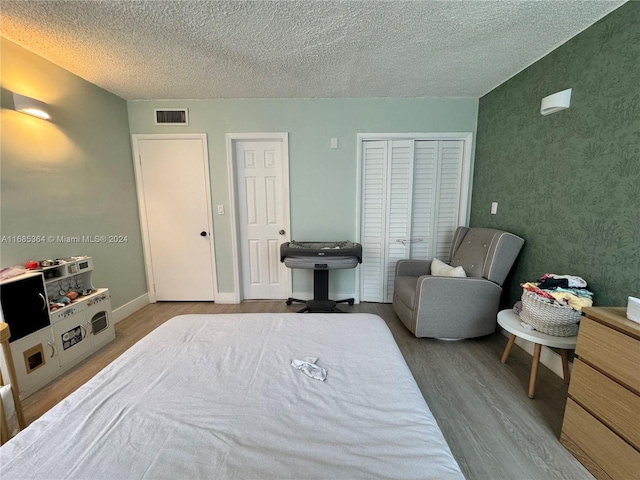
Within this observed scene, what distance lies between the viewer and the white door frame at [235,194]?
288cm

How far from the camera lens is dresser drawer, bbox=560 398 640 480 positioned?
3.47ft

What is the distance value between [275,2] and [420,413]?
2.16m

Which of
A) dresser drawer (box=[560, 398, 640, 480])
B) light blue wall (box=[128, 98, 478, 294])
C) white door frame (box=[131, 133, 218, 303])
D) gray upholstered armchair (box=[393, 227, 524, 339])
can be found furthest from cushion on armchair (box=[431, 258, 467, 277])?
white door frame (box=[131, 133, 218, 303])

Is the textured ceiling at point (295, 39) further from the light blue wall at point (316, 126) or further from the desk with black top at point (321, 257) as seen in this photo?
the desk with black top at point (321, 257)

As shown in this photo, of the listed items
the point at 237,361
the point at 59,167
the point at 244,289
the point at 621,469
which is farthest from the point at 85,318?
the point at 621,469

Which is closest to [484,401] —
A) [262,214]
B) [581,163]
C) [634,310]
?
[634,310]

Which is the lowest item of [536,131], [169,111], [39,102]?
[536,131]

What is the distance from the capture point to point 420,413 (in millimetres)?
862

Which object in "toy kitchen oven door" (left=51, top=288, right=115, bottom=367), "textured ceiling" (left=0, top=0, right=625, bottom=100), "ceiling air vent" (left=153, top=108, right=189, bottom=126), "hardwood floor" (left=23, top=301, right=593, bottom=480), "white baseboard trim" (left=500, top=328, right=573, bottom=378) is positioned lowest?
"hardwood floor" (left=23, top=301, right=593, bottom=480)

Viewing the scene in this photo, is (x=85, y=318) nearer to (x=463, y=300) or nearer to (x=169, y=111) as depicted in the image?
(x=169, y=111)

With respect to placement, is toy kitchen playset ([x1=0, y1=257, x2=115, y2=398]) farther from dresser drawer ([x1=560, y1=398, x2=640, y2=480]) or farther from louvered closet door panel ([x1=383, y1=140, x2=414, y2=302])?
dresser drawer ([x1=560, y1=398, x2=640, y2=480])

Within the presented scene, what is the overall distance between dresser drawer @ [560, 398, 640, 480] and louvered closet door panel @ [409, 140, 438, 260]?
194 cm

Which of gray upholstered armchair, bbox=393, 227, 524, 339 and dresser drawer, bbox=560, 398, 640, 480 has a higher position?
gray upholstered armchair, bbox=393, 227, 524, 339

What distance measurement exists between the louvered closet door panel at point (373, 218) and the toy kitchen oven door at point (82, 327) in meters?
2.63
